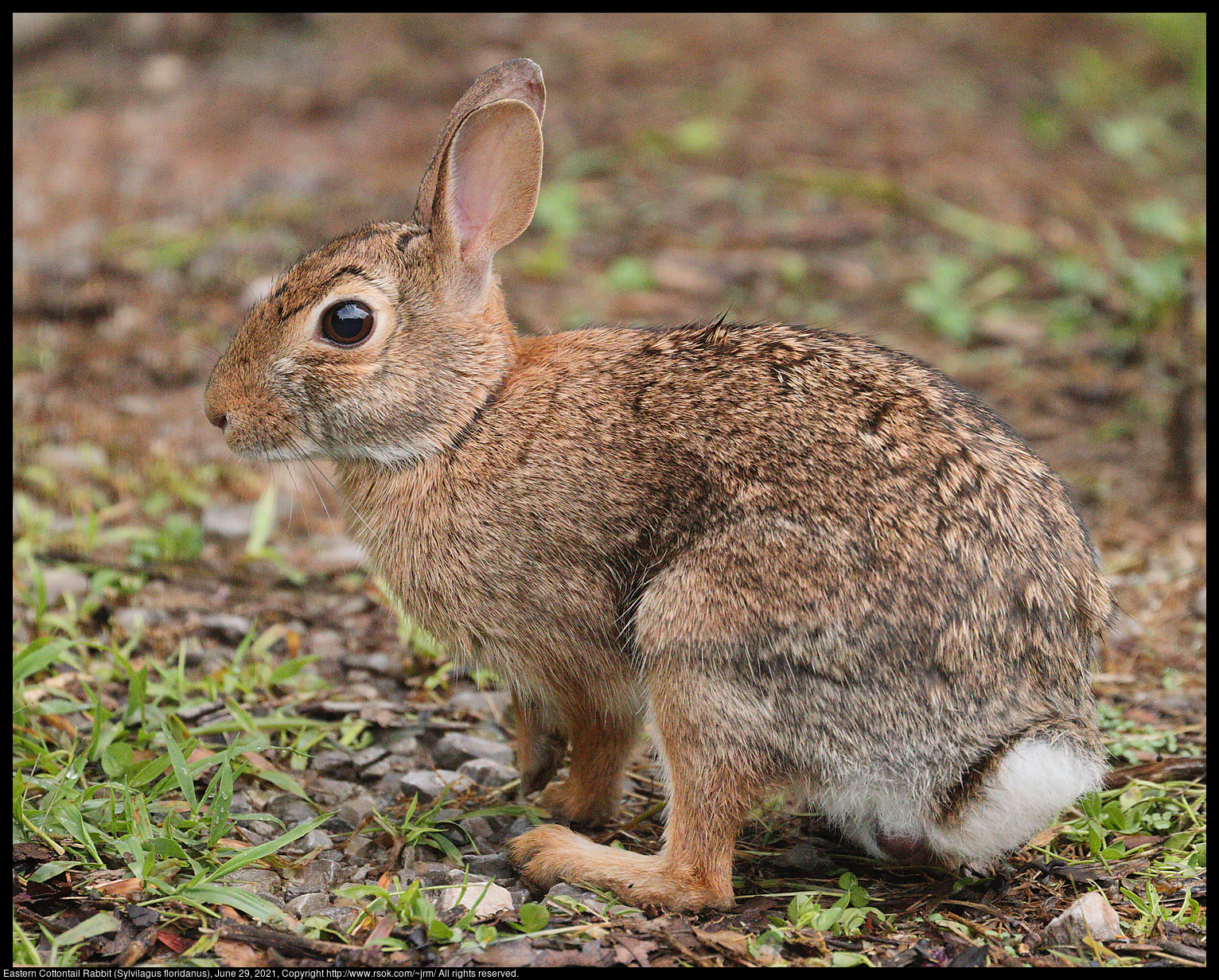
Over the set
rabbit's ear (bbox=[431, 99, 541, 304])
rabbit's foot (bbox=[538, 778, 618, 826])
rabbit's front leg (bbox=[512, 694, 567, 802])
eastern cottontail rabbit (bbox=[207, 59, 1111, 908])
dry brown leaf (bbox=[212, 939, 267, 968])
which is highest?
rabbit's ear (bbox=[431, 99, 541, 304])

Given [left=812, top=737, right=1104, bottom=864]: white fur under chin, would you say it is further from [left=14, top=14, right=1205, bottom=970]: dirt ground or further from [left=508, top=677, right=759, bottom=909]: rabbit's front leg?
[left=14, top=14, right=1205, bottom=970]: dirt ground

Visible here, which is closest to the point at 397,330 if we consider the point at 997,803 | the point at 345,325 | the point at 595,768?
the point at 345,325

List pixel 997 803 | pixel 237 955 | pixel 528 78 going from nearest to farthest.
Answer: pixel 237 955, pixel 997 803, pixel 528 78

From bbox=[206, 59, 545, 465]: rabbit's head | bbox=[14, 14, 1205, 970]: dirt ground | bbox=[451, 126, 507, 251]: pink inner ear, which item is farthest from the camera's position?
bbox=[14, 14, 1205, 970]: dirt ground

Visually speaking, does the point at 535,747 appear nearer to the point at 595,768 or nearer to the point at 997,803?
the point at 595,768

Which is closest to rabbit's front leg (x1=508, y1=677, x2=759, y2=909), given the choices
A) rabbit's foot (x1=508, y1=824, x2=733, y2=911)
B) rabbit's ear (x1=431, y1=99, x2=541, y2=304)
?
rabbit's foot (x1=508, y1=824, x2=733, y2=911)

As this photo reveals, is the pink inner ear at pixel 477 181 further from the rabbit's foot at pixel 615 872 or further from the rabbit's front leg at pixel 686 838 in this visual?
the rabbit's foot at pixel 615 872
